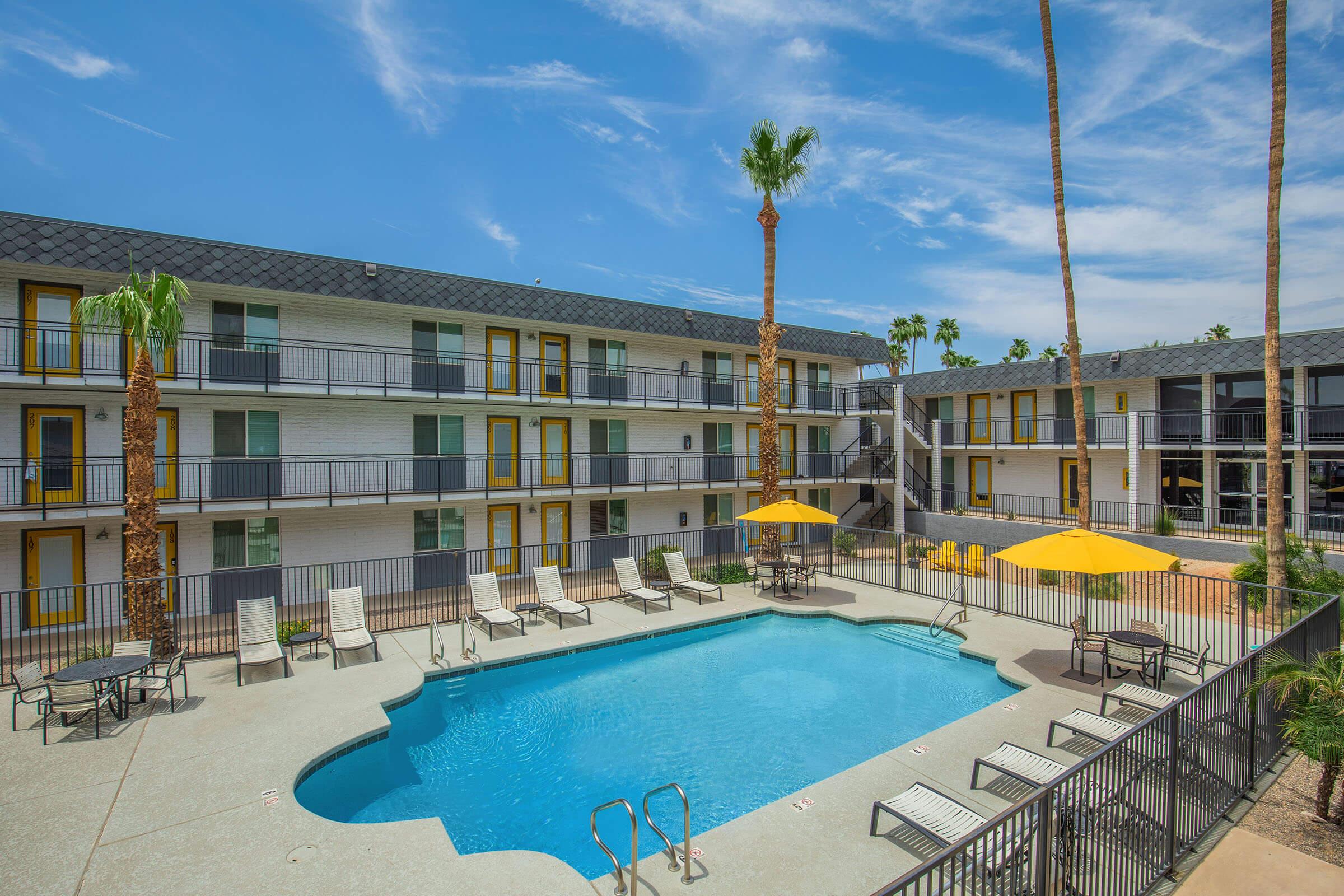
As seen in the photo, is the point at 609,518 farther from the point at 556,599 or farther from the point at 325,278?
the point at 325,278

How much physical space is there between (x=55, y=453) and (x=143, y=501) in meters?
5.12

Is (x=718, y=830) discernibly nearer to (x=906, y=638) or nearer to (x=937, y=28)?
(x=906, y=638)

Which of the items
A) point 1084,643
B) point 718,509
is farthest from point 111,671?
point 718,509

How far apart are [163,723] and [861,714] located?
10.5m

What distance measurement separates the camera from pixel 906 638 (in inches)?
539

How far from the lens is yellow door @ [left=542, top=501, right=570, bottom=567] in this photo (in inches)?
814

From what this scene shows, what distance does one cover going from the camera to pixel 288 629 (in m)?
12.9

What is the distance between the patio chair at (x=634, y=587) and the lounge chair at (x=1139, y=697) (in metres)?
Result: 9.37

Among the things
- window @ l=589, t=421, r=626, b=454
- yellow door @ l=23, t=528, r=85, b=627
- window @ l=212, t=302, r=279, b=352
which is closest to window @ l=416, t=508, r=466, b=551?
window @ l=589, t=421, r=626, b=454

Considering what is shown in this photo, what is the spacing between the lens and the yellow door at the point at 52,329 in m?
13.9

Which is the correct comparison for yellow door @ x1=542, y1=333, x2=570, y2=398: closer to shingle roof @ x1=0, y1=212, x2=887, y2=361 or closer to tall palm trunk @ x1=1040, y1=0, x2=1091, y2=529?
shingle roof @ x1=0, y1=212, x2=887, y2=361

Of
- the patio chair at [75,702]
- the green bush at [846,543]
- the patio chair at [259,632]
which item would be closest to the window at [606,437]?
the green bush at [846,543]

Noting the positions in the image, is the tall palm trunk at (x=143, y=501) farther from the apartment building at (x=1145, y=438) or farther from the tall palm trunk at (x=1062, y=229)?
the apartment building at (x=1145, y=438)

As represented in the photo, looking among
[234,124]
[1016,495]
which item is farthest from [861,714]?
[234,124]
